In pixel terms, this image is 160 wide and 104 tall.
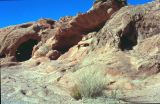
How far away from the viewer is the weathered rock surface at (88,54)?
44.0ft

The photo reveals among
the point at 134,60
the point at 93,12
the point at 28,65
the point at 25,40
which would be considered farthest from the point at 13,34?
the point at 134,60

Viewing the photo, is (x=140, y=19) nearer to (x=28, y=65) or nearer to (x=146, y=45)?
(x=146, y=45)

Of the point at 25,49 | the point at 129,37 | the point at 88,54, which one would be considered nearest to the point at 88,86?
the point at 88,54

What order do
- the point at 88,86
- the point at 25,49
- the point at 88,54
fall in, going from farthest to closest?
the point at 25,49 < the point at 88,54 < the point at 88,86

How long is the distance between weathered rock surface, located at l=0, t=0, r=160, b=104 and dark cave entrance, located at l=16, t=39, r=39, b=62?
57mm

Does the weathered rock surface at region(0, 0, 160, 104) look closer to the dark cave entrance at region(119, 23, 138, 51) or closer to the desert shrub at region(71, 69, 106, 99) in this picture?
the dark cave entrance at region(119, 23, 138, 51)

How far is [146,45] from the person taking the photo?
53.7 ft

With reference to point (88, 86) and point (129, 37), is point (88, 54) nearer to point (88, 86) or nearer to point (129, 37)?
point (129, 37)

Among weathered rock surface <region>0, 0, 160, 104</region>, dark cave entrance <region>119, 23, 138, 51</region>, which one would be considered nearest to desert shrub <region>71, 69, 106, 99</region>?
weathered rock surface <region>0, 0, 160, 104</region>

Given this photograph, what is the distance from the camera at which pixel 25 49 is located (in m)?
22.9

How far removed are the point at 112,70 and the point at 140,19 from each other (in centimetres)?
341

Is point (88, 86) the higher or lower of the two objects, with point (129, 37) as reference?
lower

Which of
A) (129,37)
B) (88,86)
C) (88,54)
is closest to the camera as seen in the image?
(88,86)

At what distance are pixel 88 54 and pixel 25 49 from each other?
6351 millimetres
